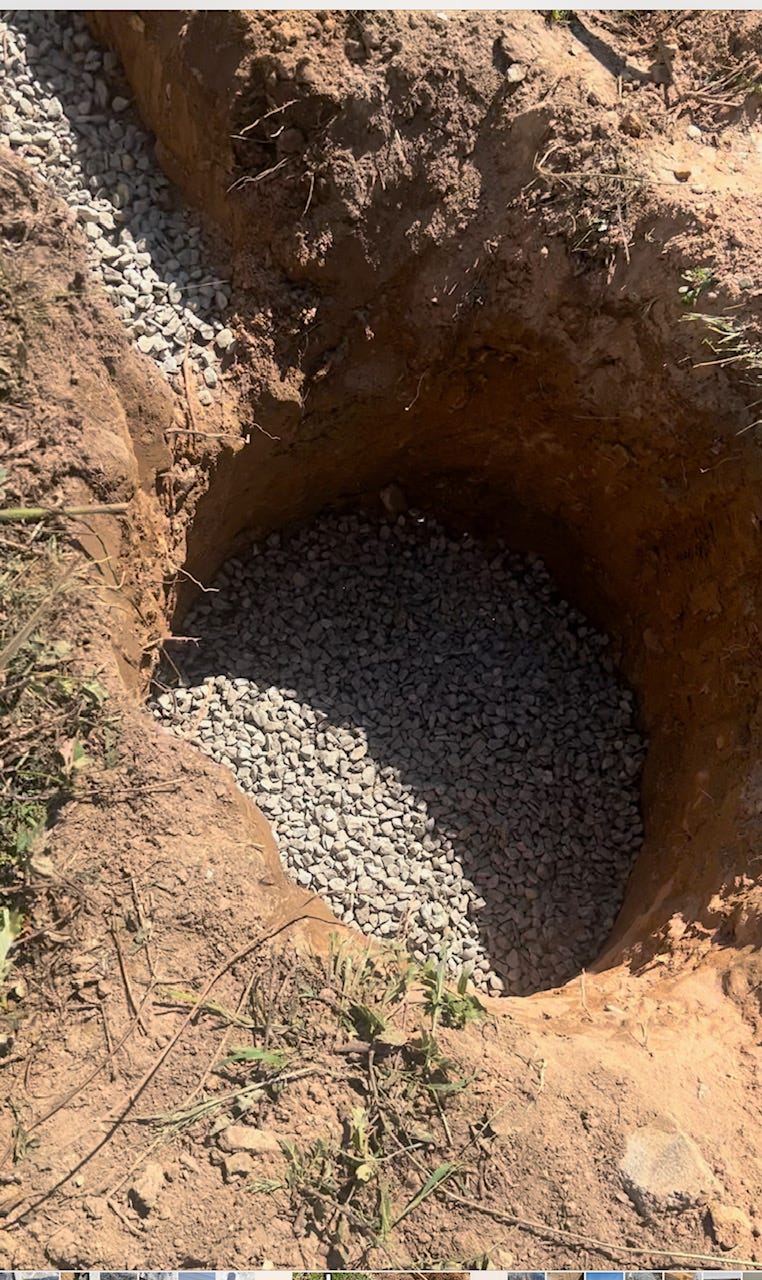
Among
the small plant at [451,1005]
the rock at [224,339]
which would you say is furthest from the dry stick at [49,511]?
the small plant at [451,1005]

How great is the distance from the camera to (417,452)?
171 inches

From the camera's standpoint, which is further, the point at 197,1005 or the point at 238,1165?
the point at 197,1005

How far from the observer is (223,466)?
3686mm

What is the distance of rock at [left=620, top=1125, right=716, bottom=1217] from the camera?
2.59m

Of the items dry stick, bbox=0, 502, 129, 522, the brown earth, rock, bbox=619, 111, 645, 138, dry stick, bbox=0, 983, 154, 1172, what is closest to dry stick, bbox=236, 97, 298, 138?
the brown earth

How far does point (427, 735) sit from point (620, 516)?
4.56ft

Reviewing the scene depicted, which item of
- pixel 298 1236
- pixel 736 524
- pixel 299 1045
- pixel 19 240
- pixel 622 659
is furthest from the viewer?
pixel 622 659

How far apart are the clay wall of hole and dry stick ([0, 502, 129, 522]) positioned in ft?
2.42

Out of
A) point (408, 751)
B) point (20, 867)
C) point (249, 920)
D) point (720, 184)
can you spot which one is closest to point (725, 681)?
point (408, 751)

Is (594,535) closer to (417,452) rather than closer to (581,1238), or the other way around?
(417,452)

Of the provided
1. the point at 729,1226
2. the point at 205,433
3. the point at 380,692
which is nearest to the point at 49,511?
the point at 205,433

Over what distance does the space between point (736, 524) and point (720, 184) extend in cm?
130

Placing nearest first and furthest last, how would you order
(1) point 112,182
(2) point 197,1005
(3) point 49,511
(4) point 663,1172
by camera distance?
1. (4) point 663,1172
2. (2) point 197,1005
3. (3) point 49,511
4. (1) point 112,182

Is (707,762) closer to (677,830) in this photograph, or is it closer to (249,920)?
(677,830)
